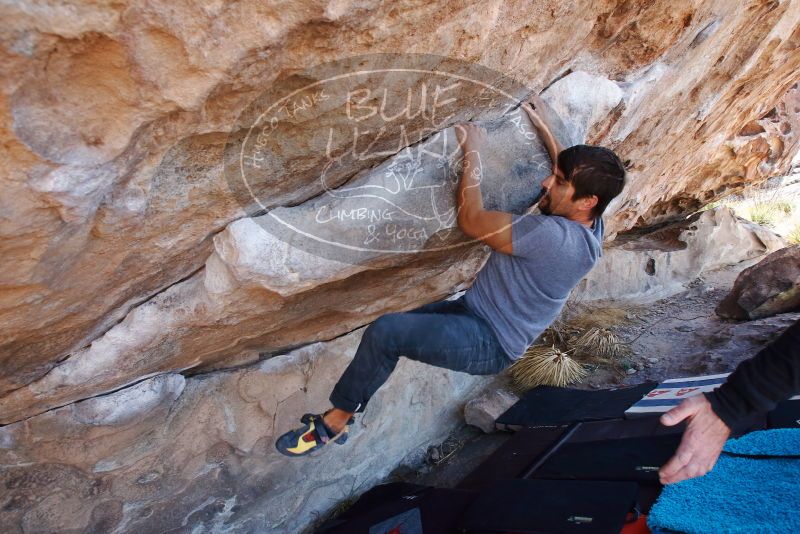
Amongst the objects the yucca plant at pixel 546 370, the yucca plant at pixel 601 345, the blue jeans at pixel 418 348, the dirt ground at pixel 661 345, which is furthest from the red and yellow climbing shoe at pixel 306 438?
the yucca plant at pixel 601 345

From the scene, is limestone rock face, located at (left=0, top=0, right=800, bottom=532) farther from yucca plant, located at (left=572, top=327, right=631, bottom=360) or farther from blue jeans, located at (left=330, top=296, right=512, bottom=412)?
yucca plant, located at (left=572, top=327, right=631, bottom=360)

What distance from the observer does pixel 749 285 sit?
5.31 metres

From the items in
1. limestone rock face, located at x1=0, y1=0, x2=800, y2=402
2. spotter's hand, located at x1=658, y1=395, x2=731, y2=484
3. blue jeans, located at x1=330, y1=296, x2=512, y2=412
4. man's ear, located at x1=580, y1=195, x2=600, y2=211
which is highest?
limestone rock face, located at x1=0, y1=0, x2=800, y2=402

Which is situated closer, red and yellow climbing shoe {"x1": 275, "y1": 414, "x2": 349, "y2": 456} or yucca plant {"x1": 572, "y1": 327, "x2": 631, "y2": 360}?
red and yellow climbing shoe {"x1": 275, "y1": 414, "x2": 349, "y2": 456}

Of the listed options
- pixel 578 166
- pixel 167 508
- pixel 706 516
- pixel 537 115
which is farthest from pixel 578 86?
pixel 167 508

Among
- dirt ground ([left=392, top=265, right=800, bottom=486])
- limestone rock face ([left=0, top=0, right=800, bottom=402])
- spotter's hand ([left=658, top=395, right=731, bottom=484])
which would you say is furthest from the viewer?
dirt ground ([left=392, top=265, right=800, bottom=486])

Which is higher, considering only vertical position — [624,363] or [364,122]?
[364,122]

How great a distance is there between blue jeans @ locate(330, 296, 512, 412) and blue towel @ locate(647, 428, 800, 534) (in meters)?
0.86

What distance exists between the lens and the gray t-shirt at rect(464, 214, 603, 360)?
85.3 inches

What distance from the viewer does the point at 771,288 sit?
5207mm

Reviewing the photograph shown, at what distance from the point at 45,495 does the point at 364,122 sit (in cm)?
206

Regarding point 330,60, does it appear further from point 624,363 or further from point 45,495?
point 624,363

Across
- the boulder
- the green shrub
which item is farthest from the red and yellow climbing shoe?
the green shrub

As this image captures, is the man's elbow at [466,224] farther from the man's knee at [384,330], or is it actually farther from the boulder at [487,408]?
the boulder at [487,408]
